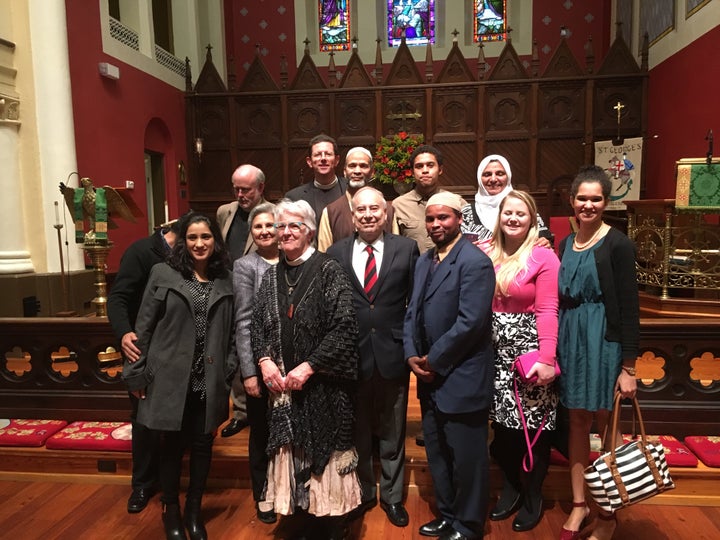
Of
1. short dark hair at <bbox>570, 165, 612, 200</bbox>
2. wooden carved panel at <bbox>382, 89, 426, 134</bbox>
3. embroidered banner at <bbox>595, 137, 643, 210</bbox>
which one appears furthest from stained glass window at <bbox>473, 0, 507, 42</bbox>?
short dark hair at <bbox>570, 165, 612, 200</bbox>

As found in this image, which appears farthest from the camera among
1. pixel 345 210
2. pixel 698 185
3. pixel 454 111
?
pixel 454 111

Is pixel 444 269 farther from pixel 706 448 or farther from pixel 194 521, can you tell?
pixel 706 448

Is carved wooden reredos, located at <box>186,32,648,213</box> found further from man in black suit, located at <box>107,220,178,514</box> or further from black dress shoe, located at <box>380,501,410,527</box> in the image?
black dress shoe, located at <box>380,501,410,527</box>

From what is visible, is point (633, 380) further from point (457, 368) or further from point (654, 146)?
point (654, 146)

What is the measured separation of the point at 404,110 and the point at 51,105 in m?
4.95

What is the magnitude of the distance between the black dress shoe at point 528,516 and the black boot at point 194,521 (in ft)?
4.53

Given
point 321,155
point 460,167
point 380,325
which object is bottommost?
point 380,325

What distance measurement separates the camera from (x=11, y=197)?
5379mm

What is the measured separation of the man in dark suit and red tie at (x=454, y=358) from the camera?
6.54ft

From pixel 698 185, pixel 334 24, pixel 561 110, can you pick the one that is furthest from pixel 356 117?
pixel 698 185

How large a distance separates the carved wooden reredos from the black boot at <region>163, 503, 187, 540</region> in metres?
6.71

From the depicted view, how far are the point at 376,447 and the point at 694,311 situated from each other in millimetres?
3370

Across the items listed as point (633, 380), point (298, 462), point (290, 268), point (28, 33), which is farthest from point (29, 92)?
point (633, 380)

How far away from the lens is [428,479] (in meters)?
2.67
